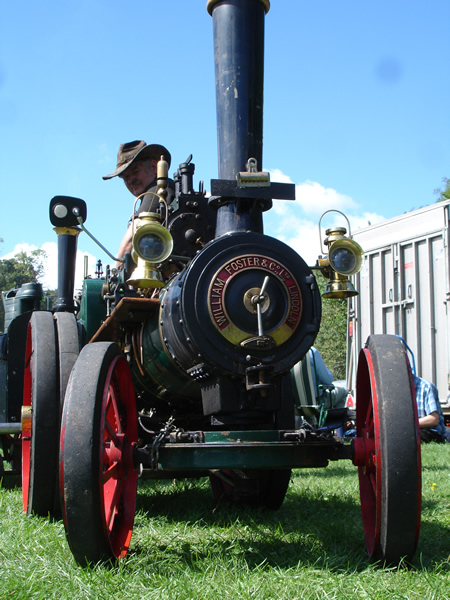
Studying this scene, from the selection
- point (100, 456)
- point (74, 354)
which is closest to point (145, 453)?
point (100, 456)

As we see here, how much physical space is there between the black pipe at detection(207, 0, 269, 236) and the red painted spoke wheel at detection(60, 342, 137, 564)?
2.70 feet

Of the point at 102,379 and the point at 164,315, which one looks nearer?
the point at 102,379

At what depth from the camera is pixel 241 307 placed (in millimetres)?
2742

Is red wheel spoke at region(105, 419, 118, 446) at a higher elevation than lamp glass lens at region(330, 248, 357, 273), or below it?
below

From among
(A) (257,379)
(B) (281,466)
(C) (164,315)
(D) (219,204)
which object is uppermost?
(D) (219,204)

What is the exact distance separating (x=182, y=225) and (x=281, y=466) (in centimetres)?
146

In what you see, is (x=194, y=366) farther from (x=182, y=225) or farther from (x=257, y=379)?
(x=182, y=225)

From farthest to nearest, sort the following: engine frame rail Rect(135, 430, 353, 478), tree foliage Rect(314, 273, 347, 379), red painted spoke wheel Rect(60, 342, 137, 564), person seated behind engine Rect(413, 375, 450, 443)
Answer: tree foliage Rect(314, 273, 347, 379) → person seated behind engine Rect(413, 375, 450, 443) → engine frame rail Rect(135, 430, 353, 478) → red painted spoke wheel Rect(60, 342, 137, 564)

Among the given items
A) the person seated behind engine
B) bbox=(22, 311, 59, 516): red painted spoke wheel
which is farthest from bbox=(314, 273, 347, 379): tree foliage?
bbox=(22, 311, 59, 516): red painted spoke wheel

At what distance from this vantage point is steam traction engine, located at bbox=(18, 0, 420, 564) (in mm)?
2432

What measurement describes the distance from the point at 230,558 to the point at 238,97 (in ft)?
6.42

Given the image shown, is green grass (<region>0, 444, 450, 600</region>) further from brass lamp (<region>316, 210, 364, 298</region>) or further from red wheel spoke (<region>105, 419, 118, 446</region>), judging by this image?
brass lamp (<region>316, 210, 364, 298</region>)

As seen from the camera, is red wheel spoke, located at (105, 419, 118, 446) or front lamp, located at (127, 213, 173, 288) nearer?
red wheel spoke, located at (105, 419, 118, 446)

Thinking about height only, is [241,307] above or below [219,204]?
below
